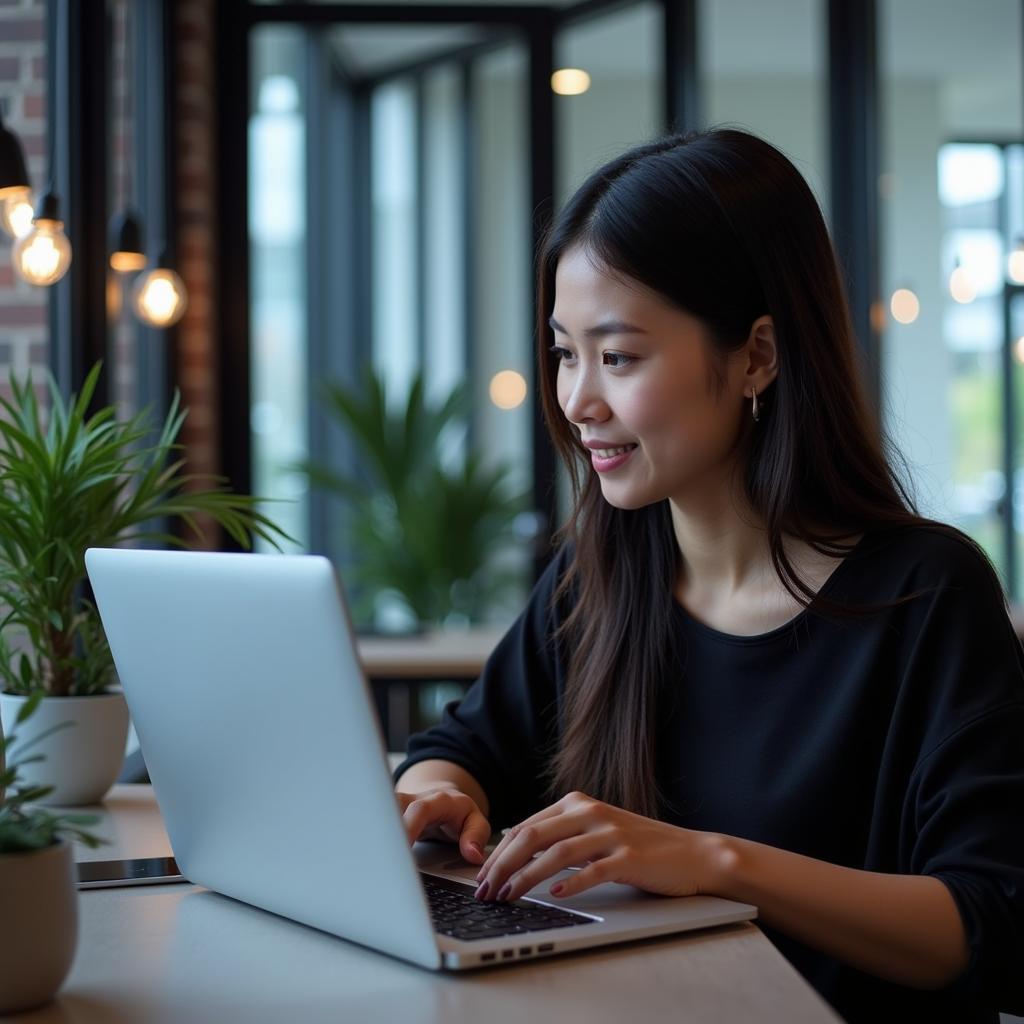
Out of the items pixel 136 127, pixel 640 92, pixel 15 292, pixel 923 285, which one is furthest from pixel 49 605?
pixel 640 92

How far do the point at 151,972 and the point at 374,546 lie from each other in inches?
169

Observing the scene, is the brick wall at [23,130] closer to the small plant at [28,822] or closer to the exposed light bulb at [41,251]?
the exposed light bulb at [41,251]

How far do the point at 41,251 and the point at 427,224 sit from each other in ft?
16.7

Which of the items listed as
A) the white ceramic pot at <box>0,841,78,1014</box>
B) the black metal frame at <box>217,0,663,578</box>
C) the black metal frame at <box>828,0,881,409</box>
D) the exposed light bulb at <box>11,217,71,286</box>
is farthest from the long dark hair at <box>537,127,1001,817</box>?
the black metal frame at <box>828,0,881,409</box>

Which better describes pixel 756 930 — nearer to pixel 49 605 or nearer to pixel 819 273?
pixel 819 273

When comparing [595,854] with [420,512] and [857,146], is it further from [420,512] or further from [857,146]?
[420,512]

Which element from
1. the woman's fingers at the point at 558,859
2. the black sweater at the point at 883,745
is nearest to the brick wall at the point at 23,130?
the black sweater at the point at 883,745

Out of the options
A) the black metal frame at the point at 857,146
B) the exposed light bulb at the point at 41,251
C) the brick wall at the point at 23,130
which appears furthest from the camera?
the black metal frame at the point at 857,146

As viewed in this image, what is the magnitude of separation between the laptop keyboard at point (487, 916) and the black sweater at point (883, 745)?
0.33m

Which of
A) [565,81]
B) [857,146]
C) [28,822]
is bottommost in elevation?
[28,822]

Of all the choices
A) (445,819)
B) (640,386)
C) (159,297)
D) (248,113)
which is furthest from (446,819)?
(248,113)

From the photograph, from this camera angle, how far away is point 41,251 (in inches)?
90.9

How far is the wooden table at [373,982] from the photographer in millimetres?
904

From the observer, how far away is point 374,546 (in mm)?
5285
